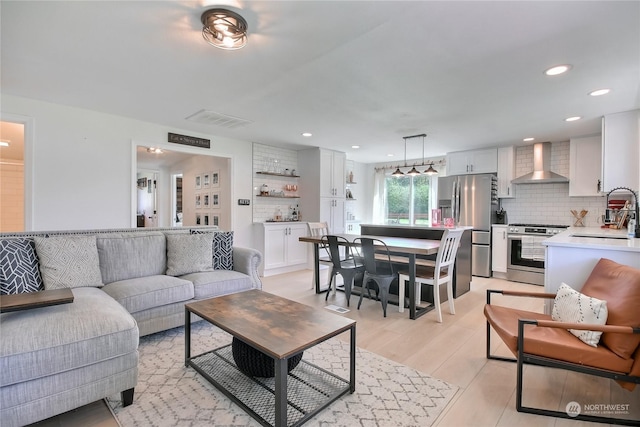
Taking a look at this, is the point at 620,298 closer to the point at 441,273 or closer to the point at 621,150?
the point at 441,273

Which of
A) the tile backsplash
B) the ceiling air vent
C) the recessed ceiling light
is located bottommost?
the tile backsplash

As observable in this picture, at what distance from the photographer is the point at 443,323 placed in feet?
10.5

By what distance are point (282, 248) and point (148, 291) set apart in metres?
3.13

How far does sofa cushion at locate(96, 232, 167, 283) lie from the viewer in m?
2.85

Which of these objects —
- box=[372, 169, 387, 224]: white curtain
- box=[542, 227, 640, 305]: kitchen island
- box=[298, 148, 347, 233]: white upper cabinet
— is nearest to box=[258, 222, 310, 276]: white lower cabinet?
box=[298, 148, 347, 233]: white upper cabinet

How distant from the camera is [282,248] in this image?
222 inches

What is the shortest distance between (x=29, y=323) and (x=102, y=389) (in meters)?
0.53

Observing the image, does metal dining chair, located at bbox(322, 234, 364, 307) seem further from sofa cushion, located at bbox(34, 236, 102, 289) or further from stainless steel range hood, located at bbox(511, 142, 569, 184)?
stainless steel range hood, located at bbox(511, 142, 569, 184)

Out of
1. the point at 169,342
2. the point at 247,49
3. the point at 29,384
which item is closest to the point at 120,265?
the point at 169,342

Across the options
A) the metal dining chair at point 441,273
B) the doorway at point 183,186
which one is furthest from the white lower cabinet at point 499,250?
the doorway at point 183,186

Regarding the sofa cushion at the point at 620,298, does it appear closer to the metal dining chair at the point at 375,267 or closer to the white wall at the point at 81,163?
the metal dining chair at the point at 375,267

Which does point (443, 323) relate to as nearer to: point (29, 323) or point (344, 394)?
point (344, 394)

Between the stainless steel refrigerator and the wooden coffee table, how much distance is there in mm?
4090

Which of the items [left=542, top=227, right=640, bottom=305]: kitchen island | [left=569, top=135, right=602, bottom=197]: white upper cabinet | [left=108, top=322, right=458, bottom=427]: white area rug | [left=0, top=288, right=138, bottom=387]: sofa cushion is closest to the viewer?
[left=0, top=288, right=138, bottom=387]: sofa cushion
